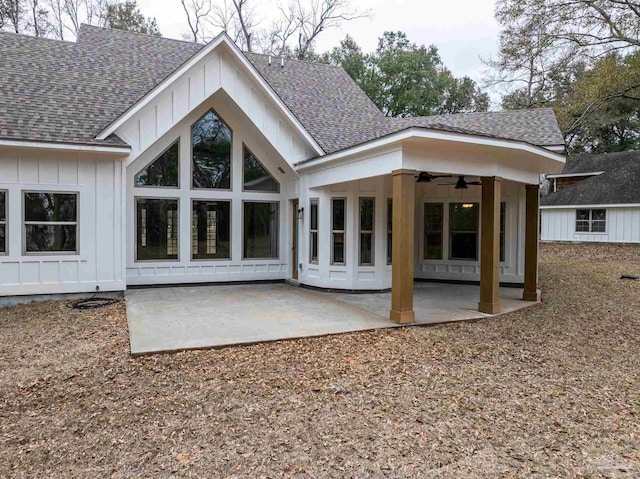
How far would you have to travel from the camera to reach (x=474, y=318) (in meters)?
7.18

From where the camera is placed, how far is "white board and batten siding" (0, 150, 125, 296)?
807 centimetres

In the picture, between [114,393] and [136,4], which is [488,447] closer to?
[114,393]

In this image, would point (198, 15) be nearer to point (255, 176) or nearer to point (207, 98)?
point (207, 98)

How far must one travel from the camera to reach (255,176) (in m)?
11.0

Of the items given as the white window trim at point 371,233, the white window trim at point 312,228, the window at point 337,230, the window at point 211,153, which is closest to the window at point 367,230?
the white window trim at point 371,233

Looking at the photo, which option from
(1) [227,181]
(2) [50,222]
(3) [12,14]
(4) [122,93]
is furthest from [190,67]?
(3) [12,14]

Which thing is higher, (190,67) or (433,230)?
(190,67)

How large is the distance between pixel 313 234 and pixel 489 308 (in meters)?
4.29

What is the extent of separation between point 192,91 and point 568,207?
19.5 m

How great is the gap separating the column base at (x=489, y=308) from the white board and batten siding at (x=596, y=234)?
15.8 m

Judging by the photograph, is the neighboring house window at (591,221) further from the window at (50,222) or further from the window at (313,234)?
the window at (50,222)

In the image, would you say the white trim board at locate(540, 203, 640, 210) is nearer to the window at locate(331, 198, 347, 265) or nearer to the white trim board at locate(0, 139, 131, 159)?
the window at locate(331, 198, 347, 265)

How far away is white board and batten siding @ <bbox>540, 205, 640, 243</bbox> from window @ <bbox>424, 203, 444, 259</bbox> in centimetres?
1308

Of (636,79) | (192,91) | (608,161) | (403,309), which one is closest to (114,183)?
(192,91)
